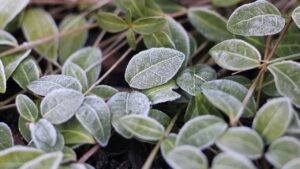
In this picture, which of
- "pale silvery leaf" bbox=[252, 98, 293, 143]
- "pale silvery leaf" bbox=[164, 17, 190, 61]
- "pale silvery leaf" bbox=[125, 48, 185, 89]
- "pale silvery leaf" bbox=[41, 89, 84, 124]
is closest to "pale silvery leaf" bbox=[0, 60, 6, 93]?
"pale silvery leaf" bbox=[41, 89, 84, 124]

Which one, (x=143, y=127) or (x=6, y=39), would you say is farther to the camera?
(x=6, y=39)

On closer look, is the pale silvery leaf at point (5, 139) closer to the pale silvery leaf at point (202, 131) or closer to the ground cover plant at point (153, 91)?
the ground cover plant at point (153, 91)

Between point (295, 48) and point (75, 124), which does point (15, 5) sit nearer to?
point (75, 124)

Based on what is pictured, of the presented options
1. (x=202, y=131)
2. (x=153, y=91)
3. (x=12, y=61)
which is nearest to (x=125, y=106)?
(x=153, y=91)

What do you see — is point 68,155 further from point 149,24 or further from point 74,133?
point 149,24

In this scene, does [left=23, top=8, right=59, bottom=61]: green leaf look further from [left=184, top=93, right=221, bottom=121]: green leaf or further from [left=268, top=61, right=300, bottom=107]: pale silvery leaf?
[left=268, top=61, right=300, bottom=107]: pale silvery leaf

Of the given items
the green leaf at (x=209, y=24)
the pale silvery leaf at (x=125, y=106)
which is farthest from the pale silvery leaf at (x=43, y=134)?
the green leaf at (x=209, y=24)
